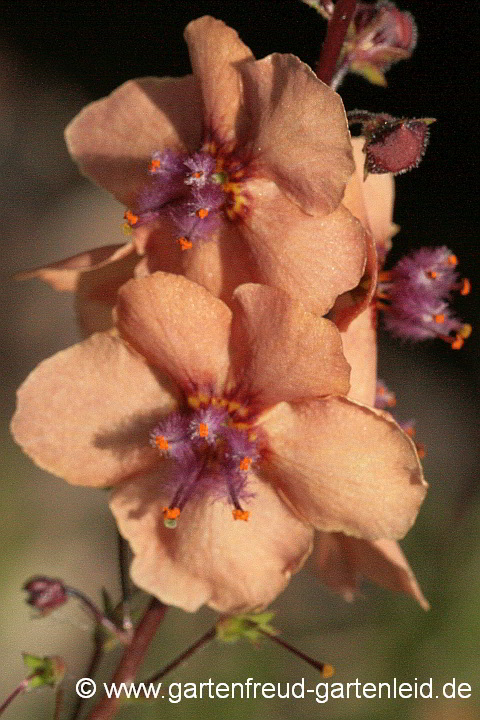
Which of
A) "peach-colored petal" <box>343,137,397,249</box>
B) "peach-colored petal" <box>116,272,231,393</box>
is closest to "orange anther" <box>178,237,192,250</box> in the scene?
"peach-colored petal" <box>116,272,231,393</box>

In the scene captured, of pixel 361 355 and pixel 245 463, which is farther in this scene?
pixel 361 355

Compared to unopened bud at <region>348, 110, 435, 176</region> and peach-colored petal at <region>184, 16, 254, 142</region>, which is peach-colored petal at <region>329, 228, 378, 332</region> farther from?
peach-colored petal at <region>184, 16, 254, 142</region>

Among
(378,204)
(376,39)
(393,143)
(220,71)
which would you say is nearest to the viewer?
(393,143)

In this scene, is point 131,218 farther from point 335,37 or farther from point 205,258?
point 335,37

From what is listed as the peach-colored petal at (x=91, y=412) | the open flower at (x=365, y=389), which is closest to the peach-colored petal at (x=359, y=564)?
the open flower at (x=365, y=389)

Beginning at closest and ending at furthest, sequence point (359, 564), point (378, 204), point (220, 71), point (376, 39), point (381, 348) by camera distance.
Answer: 1. point (220, 71)
2. point (376, 39)
3. point (378, 204)
4. point (359, 564)
5. point (381, 348)

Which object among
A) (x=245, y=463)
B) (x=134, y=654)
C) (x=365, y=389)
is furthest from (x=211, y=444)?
(x=134, y=654)
